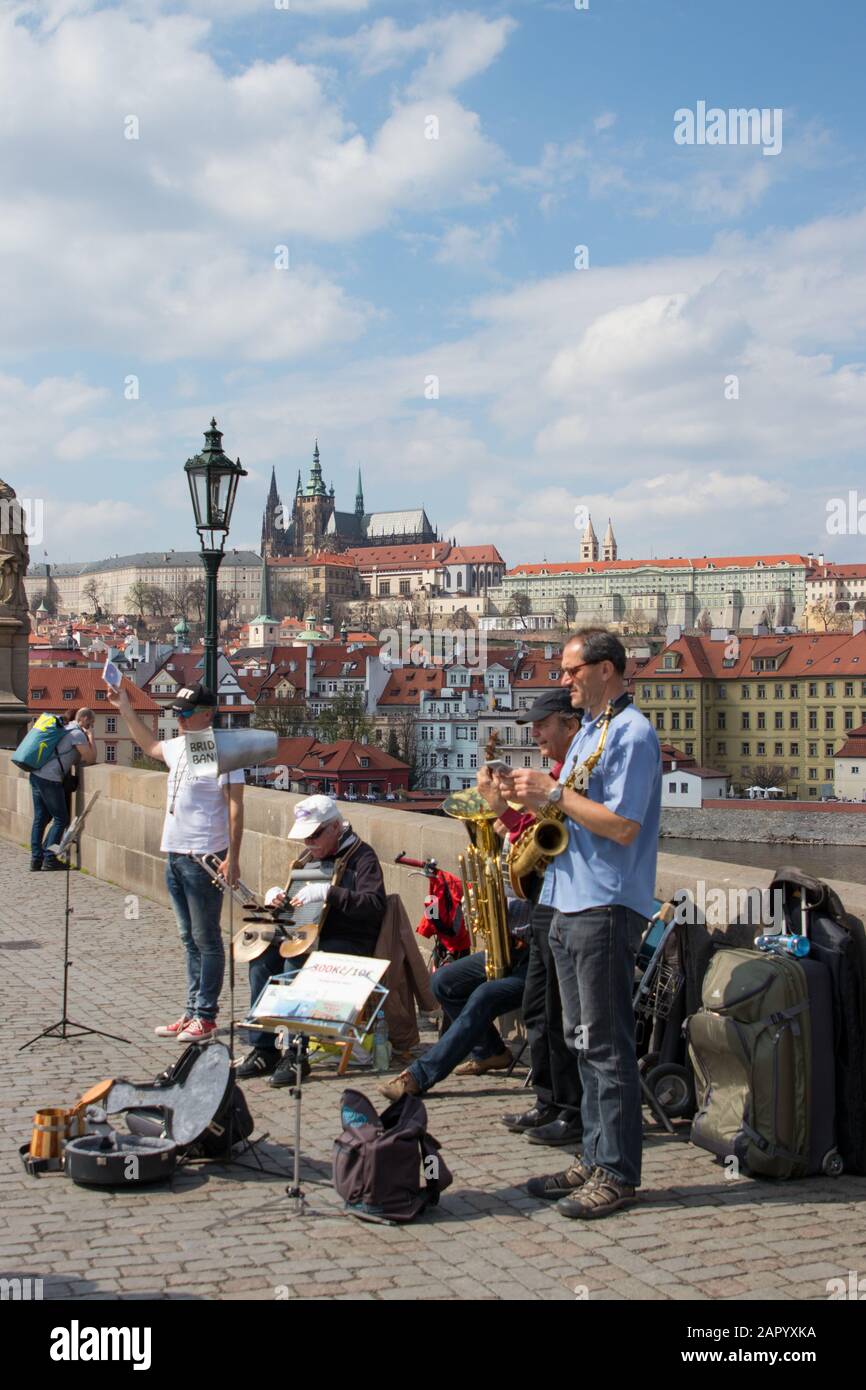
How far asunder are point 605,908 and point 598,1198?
861mm

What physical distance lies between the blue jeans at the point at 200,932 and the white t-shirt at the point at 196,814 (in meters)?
0.09

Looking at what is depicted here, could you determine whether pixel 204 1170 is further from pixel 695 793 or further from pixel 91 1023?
pixel 695 793

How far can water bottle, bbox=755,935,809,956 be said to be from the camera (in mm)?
4793

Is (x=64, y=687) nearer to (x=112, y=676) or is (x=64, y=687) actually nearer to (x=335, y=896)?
(x=112, y=676)

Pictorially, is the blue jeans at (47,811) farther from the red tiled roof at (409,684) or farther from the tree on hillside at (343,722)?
the red tiled roof at (409,684)

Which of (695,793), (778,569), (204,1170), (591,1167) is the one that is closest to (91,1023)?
(204,1170)

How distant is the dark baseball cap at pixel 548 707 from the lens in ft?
17.1

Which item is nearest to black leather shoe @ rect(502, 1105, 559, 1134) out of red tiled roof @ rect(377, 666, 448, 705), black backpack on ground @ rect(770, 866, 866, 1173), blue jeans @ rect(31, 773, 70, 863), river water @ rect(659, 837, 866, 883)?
black backpack on ground @ rect(770, 866, 866, 1173)

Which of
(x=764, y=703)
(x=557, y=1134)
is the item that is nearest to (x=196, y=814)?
(x=557, y=1134)

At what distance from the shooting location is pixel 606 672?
4660mm

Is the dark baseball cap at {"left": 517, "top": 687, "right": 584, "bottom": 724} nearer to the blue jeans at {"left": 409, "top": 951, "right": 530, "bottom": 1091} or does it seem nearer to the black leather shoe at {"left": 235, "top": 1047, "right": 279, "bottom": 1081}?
the blue jeans at {"left": 409, "top": 951, "right": 530, "bottom": 1091}

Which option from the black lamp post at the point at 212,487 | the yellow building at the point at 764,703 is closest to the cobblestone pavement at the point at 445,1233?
the black lamp post at the point at 212,487

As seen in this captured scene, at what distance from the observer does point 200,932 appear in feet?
22.9

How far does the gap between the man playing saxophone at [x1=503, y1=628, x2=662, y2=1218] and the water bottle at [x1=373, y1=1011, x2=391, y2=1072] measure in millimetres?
1785
